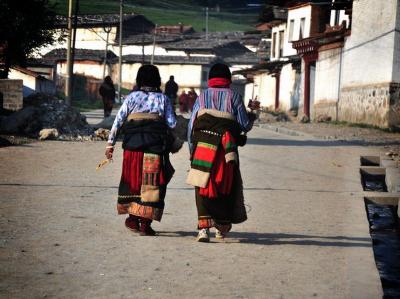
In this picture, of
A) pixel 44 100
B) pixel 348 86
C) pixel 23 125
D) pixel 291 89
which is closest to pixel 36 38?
pixel 44 100

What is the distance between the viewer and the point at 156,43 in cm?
8044

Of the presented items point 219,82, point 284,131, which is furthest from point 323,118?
point 219,82

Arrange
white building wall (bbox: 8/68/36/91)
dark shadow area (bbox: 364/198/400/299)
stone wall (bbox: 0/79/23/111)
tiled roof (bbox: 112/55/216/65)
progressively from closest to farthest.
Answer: dark shadow area (bbox: 364/198/400/299)
stone wall (bbox: 0/79/23/111)
white building wall (bbox: 8/68/36/91)
tiled roof (bbox: 112/55/216/65)

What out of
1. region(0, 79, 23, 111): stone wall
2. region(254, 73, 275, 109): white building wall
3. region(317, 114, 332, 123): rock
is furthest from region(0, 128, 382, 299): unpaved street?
region(254, 73, 275, 109): white building wall

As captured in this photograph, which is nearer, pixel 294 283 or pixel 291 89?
pixel 294 283

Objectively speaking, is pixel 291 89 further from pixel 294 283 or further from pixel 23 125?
pixel 294 283

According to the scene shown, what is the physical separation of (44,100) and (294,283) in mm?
16826

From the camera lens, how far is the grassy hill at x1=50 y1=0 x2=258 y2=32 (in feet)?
375

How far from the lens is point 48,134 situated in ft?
64.4

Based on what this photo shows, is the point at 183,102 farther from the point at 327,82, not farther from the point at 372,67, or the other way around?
the point at 372,67

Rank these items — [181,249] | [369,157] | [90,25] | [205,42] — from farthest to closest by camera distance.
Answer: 1. [90,25]
2. [205,42]
3. [369,157]
4. [181,249]

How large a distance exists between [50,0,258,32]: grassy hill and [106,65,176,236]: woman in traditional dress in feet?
347

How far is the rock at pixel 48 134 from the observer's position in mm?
19578

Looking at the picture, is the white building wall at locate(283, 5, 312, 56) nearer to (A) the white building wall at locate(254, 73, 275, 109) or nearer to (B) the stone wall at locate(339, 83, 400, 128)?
(A) the white building wall at locate(254, 73, 275, 109)
